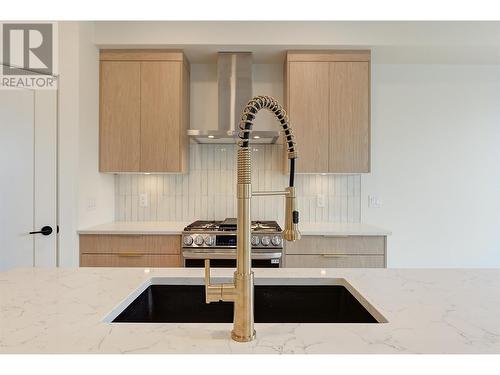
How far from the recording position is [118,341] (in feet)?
2.45

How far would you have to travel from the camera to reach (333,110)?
2.93 metres

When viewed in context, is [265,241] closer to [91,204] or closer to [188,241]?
[188,241]

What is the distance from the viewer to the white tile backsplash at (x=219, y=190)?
10.9 feet

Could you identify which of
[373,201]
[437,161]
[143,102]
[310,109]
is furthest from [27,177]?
[437,161]

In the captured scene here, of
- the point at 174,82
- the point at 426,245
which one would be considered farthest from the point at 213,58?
the point at 426,245

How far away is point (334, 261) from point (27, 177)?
8.06 ft

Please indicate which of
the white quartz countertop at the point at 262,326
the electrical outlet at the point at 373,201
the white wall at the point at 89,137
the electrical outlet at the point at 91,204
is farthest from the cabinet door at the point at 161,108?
the electrical outlet at the point at 373,201

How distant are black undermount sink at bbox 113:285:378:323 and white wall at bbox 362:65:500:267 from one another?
7.47 feet

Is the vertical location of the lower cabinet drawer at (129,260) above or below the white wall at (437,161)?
below

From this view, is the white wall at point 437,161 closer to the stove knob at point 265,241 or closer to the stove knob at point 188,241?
the stove knob at point 265,241

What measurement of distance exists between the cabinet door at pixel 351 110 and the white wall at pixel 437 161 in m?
0.48

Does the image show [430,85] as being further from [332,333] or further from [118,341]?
[118,341]

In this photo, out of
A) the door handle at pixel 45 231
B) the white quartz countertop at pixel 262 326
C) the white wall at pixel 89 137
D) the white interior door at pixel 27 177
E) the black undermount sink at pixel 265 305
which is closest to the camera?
the white quartz countertop at pixel 262 326

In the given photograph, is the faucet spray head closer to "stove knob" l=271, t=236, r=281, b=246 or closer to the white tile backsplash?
"stove knob" l=271, t=236, r=281, b=246
